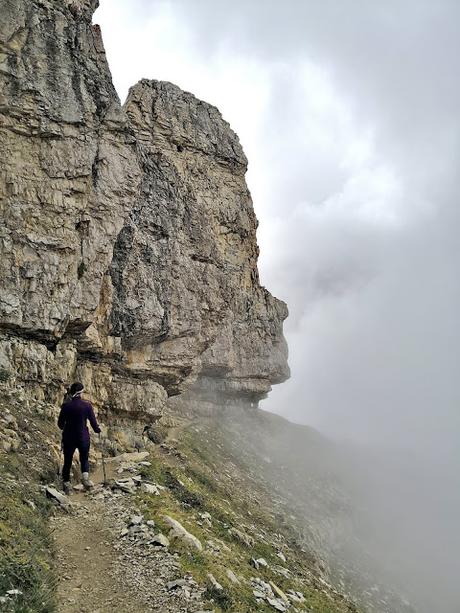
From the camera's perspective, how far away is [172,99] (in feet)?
163

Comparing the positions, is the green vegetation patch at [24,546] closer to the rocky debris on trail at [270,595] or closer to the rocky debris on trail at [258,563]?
the rocky debris on trail at [270,595]

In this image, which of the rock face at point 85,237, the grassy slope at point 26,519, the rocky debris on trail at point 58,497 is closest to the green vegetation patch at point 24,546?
the grassy slope at point 26,519

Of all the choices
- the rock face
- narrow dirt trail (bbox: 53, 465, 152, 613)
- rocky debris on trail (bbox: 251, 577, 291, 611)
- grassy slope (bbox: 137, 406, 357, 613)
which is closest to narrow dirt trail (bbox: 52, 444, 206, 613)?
narrow dirt trail (bbox: 53, 465, 152, 613)

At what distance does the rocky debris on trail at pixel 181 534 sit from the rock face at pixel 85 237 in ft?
29.7

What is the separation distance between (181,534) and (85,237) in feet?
49.1

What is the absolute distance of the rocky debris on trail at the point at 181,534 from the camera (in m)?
13.0

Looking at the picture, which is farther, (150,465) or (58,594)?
(150,465)

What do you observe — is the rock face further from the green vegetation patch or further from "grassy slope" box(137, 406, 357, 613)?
the green vegetation patch

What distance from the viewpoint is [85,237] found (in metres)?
23.5

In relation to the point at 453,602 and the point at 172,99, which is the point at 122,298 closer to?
the point at 172,99

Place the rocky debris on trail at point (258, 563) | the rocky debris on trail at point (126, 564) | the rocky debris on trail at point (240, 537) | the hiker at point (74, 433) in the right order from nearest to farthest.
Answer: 1. the rocky debris on trail at point (126, 564)
2. the hiker at point (74, 433)
3. the rocky debris on trail at point (258, 563)
4. the rocky debris on trail at point (240, 537)

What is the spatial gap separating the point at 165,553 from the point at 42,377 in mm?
10673

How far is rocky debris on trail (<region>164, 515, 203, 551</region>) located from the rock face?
9.06m

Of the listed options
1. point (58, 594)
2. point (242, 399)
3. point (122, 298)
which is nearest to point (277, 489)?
point (242, 399)
